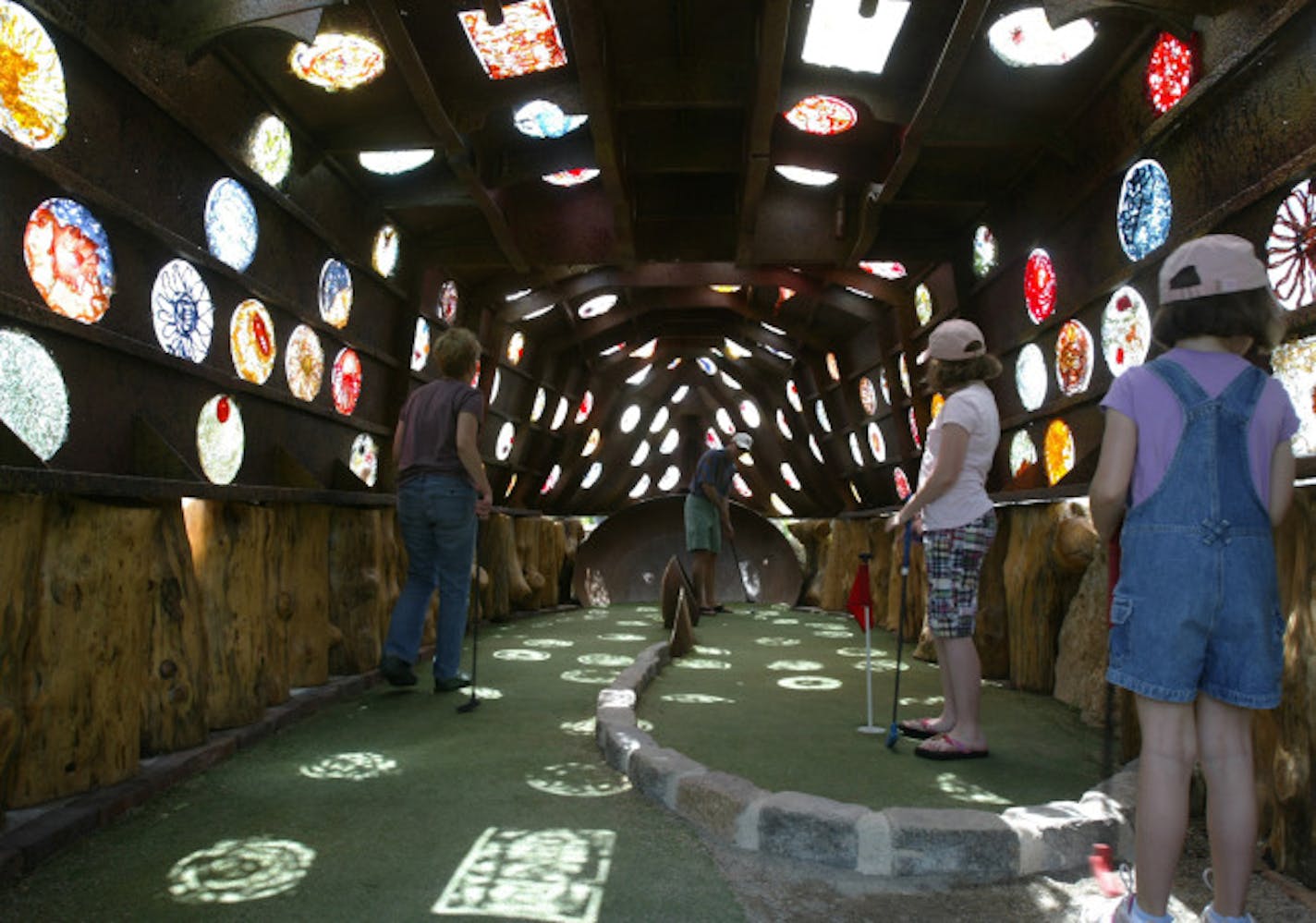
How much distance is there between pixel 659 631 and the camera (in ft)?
26.3

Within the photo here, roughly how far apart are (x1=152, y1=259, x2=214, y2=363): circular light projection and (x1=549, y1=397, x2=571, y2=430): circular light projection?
816cm

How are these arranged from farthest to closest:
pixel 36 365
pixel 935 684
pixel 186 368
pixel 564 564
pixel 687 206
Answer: pixel 564 564 < pixel 687 206 < pixel 935 684 < pixel 186 368 < pixel 36 365

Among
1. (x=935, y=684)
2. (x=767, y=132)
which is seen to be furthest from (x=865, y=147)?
(x=935, y=684)

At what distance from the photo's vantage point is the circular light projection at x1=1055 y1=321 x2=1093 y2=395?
5562mm

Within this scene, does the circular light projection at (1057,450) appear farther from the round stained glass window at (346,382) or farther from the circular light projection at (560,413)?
the circular light projection at (560,413)

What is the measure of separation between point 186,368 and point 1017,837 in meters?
4.00

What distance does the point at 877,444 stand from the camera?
36.8 ft

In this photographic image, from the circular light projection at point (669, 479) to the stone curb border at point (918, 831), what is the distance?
17.1 m

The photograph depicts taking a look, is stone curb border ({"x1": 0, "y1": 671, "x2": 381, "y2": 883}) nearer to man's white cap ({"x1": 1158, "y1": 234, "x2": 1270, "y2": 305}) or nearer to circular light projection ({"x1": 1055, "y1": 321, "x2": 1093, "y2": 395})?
man's white cap ({"x1": 1158, "y1": 234, "x2": 1270, "y2": 305})

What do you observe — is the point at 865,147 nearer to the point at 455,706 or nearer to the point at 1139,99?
the point at 1139,99

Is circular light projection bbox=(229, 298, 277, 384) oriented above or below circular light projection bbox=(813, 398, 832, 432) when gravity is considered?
below

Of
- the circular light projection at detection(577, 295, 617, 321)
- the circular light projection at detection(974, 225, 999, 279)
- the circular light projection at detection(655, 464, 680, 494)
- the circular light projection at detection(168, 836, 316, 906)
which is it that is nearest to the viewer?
the circular light projection at detection(168, 836, 316, 906)

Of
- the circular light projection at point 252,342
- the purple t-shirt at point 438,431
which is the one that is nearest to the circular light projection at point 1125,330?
the purple t-shirt at point 438,431

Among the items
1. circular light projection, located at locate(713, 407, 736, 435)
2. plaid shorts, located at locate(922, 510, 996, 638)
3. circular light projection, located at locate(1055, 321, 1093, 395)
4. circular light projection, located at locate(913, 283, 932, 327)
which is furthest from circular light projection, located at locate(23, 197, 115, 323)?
circular light projection, located at locate(713, 407, 736, 435)
